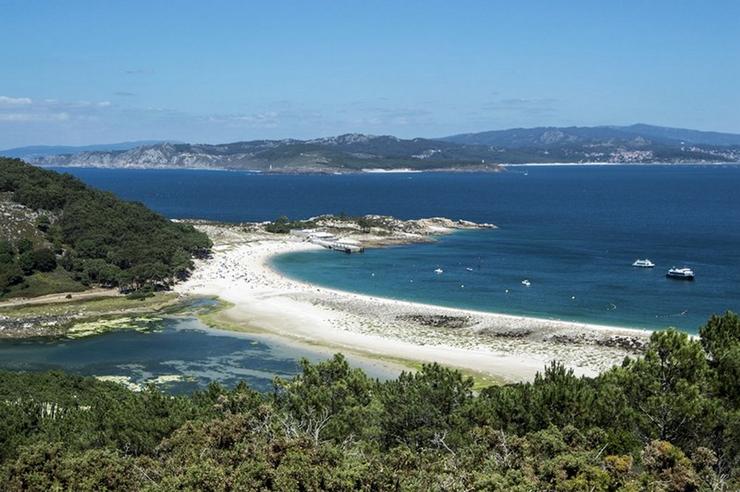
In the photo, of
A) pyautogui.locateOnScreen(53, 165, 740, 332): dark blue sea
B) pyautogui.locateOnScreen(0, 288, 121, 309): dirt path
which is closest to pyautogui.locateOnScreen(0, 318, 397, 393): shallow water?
pyautogui.locateOnScreen(0, 288, 121, 309): dirt path

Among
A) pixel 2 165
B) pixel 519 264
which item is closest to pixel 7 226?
pixel 2 165

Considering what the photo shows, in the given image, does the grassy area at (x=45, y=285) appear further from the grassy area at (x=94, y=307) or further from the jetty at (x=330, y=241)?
the jetty at (x=330, y=241)

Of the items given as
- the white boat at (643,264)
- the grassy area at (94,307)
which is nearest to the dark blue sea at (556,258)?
the white boat at (643,264)

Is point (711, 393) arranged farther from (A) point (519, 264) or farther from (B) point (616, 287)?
(A) point (519, 264)

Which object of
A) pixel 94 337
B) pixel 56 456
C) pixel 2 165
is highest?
pixel 2 165

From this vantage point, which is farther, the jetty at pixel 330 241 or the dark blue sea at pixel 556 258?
the jetty at pixel 330 241
